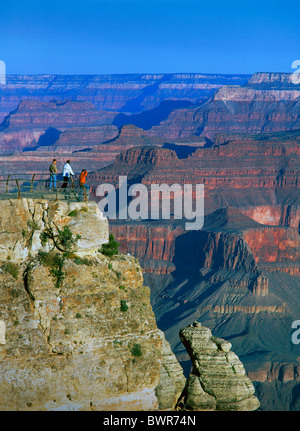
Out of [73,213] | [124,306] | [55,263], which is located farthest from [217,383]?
[73,213]

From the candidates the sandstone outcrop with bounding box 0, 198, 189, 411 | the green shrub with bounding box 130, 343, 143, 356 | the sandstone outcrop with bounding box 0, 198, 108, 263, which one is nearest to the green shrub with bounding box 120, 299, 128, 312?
the sandstone outcrop with bounding box 0, 198, 189, 411

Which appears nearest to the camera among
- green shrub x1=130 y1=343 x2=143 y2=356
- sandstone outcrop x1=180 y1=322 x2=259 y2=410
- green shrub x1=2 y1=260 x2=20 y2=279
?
green shrub x1=2 y1=260 x2=20 y2=279

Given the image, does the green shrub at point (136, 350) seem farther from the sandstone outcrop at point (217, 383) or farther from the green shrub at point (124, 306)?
the sandstone outcrop at point (217, 383)

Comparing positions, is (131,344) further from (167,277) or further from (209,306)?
(167,277)

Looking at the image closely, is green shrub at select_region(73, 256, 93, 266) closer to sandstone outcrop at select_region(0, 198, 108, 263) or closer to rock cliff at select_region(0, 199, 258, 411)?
rock cliff at select_region(0, 199, 258, 411)

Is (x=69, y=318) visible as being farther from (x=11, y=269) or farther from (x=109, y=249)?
(x=109, y=249)

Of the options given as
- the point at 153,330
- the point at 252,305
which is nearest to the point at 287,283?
the point at 252,305

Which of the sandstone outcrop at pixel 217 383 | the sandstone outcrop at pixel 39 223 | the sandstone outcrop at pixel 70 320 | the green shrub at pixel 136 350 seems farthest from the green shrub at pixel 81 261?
the sandstone outcrop at pixel 217 383

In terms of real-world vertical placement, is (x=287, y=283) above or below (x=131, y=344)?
below
